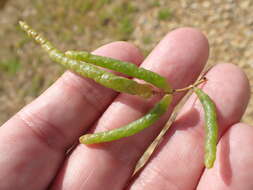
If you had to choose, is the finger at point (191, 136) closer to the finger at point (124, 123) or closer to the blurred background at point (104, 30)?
the finger at point (124, 123)

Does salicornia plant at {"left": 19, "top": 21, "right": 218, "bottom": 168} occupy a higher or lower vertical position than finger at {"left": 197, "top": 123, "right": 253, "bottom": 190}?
Result: higher

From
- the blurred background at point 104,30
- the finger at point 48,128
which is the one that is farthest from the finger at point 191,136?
the blurred background at point 104,30

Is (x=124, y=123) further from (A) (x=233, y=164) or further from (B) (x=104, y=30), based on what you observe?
(B) (x=104, y=30)

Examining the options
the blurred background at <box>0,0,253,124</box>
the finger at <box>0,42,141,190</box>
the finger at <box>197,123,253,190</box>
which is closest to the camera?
the finger at <box>197,123,253,190</box>

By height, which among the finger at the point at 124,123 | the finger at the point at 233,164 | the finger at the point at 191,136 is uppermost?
the finger at the point at 124,123

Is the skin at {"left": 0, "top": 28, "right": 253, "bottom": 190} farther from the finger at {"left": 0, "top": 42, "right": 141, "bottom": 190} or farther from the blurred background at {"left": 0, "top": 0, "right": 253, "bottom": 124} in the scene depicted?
the blurred background at {"left": 0, "top": 0, "right": 253, "bottom": 124}

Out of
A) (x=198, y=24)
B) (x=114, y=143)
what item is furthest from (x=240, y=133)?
(x=198, y=24)

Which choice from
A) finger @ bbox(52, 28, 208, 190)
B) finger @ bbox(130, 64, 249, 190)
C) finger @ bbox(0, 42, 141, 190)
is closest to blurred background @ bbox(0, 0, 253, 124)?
finger @ bbox(52, 28, 208, 190)
